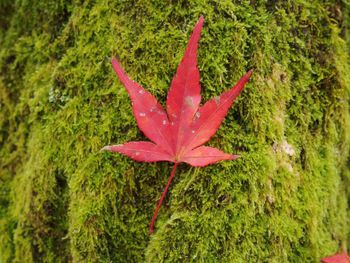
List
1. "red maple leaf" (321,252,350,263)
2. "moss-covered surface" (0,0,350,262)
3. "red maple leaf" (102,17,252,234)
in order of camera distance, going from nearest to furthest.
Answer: "red maple leaf" (102,17,252,234), "moss-covered surface" (0,0,350,262), "red maple leaf" (321,252,350,263)

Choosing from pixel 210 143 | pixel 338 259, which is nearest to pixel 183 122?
pixel 210 143

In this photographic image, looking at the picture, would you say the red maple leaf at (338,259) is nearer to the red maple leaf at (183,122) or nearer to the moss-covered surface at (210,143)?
the moss-covered surface at (210,143)

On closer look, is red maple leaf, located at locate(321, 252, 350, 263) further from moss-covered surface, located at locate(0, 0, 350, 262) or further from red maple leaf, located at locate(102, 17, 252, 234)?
red maple leaf, located at locate(102, 17, 252, 234)

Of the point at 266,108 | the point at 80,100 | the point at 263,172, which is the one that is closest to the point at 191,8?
the point at 266,108

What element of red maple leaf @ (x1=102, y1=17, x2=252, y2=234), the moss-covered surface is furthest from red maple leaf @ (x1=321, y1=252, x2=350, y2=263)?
red maple leaf @ (x1=102, y1=17, x2=252, y2=234)

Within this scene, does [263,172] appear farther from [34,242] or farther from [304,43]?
[34,242]

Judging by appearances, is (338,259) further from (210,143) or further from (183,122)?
(183,122)
